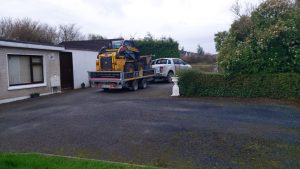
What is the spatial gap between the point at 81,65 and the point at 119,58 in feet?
18.3

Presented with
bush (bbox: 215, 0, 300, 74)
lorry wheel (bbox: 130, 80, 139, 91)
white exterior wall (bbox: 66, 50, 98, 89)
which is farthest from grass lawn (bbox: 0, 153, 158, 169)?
white exterior wall (bbox: 66, 50, 98, 89)

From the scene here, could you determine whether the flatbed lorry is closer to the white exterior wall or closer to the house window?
the house window

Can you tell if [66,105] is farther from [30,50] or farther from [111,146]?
[111,146]

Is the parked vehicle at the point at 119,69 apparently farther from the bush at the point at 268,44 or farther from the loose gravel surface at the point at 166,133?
the bush at the point at 268,44

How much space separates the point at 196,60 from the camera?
132ft

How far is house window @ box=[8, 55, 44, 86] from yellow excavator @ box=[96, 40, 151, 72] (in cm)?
348

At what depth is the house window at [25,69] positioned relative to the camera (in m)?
15.4

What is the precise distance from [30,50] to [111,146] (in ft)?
38.7

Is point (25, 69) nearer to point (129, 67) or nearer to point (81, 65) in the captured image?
point (81, 65)

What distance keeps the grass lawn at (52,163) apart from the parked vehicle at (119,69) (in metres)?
10.7

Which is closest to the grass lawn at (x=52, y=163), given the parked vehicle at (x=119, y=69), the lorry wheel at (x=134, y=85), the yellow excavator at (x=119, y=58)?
the parked vehicle at (x=119, y=69)

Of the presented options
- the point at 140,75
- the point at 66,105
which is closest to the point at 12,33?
the point at 140,75

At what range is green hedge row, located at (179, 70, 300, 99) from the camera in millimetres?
13031

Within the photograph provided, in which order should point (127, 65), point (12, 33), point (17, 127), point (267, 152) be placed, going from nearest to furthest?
point (267, 152), point (17, 127), point (127, 65), point (12, 33)
